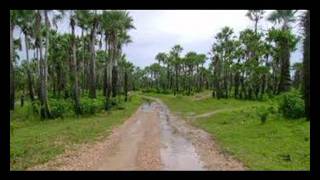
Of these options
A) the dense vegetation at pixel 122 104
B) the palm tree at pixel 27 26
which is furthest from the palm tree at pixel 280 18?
the palm tree at pixel 27 26

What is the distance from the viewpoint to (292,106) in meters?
28.9

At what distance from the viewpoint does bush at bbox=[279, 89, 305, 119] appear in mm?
28141

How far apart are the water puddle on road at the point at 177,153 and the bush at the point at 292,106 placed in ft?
22.0

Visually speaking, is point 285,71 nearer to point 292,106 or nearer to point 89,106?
point 89,106

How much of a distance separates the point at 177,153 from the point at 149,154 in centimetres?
118

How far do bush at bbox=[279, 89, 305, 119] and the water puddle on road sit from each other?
6715 mm

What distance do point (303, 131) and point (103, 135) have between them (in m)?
9.09

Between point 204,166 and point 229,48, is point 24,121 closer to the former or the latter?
point 204,166

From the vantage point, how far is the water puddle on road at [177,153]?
52.4ft

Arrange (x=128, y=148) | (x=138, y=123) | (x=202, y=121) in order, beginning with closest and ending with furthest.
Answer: (x=128, y=148), (x=138, y=123), (x=202, y=121)

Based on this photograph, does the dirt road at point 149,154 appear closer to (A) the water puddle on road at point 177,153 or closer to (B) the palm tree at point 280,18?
(A) the water puddle on road at point 177,153

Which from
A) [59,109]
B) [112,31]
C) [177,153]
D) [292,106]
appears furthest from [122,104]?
[177,153]
